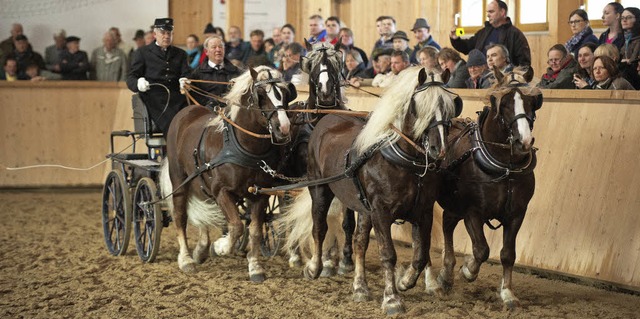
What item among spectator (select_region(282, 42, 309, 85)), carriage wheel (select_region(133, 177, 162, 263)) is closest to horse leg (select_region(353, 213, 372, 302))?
carriage wheel (select_region(133, 177, 162, 263))

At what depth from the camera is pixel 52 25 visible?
58.3ft

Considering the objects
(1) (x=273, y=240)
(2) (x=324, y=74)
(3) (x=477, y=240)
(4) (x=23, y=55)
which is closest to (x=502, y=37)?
(2) (x=324, y=74)

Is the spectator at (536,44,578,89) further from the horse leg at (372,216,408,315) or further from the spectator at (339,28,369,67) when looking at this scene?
the spectator at (339,28,369,67)

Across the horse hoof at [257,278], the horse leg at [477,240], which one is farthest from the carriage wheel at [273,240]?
the horse leg at [477,240]

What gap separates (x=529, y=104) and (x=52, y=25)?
12901 millimetres

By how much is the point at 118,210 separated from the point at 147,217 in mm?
640

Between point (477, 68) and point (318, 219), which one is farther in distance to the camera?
point (477, 68)

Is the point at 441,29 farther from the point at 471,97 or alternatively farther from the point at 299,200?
the point at 299,200

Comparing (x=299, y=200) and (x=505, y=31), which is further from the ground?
(x=505, y=31)

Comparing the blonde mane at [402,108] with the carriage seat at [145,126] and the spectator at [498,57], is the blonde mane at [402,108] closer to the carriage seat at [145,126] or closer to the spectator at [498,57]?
the spectator at [498,57]

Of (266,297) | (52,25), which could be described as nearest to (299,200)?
(266,297)

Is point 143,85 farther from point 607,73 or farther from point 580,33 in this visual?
point 580,33

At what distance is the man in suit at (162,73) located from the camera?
945cm

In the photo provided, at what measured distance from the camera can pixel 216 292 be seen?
25.1ft
